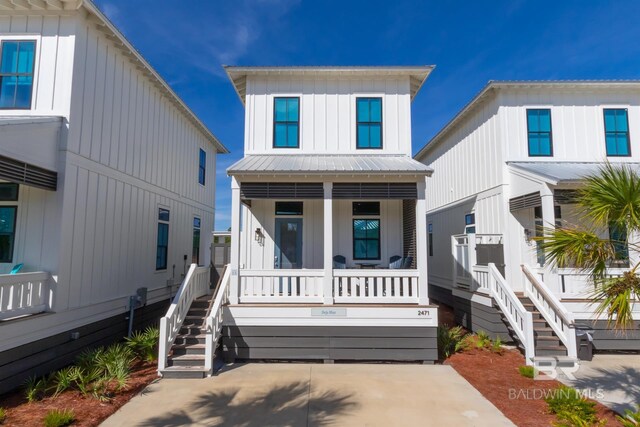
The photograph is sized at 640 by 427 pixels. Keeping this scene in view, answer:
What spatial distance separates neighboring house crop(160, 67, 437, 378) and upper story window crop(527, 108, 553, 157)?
3648mm

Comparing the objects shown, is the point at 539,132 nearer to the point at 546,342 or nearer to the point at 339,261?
the point at 546,342

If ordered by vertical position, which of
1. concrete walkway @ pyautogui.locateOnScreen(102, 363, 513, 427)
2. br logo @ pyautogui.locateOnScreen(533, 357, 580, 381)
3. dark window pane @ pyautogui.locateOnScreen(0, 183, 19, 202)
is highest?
dark window pane @ pyautogui.locateOnScreen(0, 183, 19, 202)

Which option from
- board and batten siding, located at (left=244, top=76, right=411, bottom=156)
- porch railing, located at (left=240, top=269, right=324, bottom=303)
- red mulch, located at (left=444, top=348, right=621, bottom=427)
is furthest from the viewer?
board and batten siding, located at (left=244, top=76, right=411, bottom=156)

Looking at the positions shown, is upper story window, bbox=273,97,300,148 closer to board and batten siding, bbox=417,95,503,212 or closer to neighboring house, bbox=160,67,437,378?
neighboring house, bbox=160,67,437,378

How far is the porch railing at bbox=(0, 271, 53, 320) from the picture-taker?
5.34m

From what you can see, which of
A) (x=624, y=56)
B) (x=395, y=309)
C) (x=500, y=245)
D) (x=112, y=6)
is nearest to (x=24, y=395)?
(x=395, y=309)

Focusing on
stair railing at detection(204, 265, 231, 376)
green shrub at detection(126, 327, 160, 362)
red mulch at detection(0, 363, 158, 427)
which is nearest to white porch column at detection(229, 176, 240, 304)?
stair railing at detection(204, 265, 231, 376)

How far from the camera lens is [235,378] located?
6359mm

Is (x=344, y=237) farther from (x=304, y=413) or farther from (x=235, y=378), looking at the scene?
(x=304, y=413)

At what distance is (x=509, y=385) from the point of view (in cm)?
601

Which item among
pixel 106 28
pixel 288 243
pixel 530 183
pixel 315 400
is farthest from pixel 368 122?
pixel 315 400

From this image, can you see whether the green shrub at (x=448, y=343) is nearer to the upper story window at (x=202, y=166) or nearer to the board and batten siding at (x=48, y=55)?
the board and batten siding at (x=48, y=55)

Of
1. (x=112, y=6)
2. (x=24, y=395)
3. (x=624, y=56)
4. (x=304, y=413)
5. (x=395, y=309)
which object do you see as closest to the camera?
(x=304, y=413)

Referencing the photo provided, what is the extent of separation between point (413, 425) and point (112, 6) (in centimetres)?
1050
